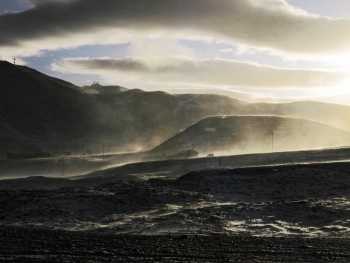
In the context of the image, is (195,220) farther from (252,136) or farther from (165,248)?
(252,136)

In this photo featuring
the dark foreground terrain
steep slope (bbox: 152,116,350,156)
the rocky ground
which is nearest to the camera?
the dark foreground terrain

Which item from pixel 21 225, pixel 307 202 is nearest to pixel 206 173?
pixel 307 202

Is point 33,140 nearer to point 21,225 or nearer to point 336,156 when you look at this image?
point 336,156

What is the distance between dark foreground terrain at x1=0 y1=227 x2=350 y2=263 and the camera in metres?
15.4

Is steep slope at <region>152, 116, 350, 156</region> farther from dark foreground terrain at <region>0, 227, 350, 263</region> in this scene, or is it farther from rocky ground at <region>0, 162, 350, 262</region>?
dark foreground terrain at <region>0, 227, 350, 263</region>

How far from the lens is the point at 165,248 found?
1714 cm

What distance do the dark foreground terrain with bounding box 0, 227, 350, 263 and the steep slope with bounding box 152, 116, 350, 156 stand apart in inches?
3768

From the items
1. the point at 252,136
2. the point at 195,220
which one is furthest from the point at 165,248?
the point at 252,136

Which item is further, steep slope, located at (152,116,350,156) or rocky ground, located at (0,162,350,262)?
steep slope, located at (152,116,350,156)

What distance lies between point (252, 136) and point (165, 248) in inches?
4496

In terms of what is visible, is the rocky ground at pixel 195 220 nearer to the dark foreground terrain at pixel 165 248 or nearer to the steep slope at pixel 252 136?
the dark foreground terrain at pixel 165 248

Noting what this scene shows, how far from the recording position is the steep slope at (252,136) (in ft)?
393

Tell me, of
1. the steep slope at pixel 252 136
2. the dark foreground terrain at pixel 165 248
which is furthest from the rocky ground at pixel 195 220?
the steep slope at pixel 252 136

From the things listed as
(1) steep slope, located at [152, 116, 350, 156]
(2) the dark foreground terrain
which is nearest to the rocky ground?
(2) the dark foreground terrain
